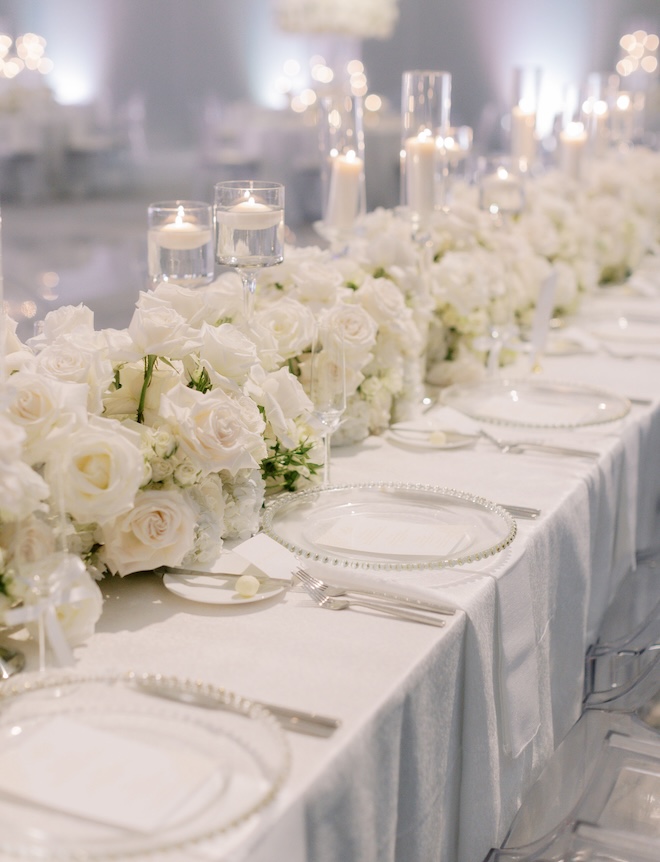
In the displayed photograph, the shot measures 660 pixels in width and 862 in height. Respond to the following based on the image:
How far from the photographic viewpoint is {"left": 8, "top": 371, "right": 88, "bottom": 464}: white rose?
3.84 feet

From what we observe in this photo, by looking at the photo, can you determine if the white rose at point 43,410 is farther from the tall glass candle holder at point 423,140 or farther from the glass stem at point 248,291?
the tall glass candle holder at point 423,140

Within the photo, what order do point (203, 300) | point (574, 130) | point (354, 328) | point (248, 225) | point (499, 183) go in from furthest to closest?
point (574, 130) → point (499, 183) → point (354, 328) → point (248, 225) → point (203, 300)

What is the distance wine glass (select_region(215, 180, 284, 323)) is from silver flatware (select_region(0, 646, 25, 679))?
27.8 inches

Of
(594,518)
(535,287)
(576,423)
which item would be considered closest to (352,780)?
(594,518)

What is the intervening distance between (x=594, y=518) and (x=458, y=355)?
673mm

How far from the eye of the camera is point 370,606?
4.42ft

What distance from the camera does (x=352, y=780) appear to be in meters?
1.04

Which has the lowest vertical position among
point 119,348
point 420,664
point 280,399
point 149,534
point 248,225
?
point 420,664

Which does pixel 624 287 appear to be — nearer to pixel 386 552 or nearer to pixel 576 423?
pixel 576 423

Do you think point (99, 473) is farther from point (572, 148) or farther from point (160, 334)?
point (572, 148)

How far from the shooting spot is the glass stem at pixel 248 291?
1708mm

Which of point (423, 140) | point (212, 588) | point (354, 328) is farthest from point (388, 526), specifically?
point (423, 140)

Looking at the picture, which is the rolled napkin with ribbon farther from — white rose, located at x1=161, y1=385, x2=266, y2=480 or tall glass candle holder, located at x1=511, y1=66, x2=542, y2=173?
tall glass candle holder, located at x1=511, y1=66, x2=542, y2=173

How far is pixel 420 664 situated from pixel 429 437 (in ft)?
2.98
